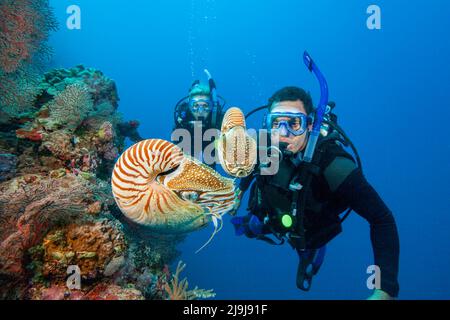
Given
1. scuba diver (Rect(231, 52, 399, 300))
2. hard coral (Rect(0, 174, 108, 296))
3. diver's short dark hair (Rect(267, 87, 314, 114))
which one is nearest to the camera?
hard coral (Rect(0, 174, 108, 296))

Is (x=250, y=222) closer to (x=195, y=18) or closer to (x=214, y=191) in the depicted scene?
(x=214, y=191)

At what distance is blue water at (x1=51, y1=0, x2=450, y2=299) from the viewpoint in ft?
93.7

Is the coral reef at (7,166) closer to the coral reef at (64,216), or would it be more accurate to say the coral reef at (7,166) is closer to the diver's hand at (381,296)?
the coral reef at (64,216)

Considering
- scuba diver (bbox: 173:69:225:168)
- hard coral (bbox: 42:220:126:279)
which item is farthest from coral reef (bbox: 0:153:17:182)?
scuba diver (bbox: 173:69:225:168)

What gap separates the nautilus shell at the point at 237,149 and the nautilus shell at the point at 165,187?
7.7 inches

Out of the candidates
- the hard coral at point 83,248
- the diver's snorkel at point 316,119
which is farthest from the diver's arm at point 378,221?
the hard coral at point 83,248

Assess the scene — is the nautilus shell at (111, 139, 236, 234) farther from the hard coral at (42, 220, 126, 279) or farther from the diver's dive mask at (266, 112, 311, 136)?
the diver's dive mask at (266, 112, 311, 136)

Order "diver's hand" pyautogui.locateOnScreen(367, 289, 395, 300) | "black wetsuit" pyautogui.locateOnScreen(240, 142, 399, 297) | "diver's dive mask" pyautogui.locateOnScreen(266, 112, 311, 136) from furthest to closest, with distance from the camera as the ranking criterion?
"diver's dive mask" pyautogui.locateOnScreen(266, 112, 311, 136), "black wetsuit" pyautogui.locateOnScreen(240, 142, 399, 297), "diver's hand" pyautogui.locateOnScreen(367, 289, 395, 300)

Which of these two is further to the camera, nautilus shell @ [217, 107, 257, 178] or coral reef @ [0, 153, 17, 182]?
coral reef @ [0, 153, 17, 182]

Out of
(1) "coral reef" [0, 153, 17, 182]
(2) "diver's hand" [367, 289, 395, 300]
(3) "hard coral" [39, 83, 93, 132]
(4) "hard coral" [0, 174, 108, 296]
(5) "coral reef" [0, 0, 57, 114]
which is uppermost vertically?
(5) "coral reef" [0, 0, 57, 114]

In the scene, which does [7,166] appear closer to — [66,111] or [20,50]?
[66,111]

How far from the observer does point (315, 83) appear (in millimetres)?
59375

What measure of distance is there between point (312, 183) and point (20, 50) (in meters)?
5.11
